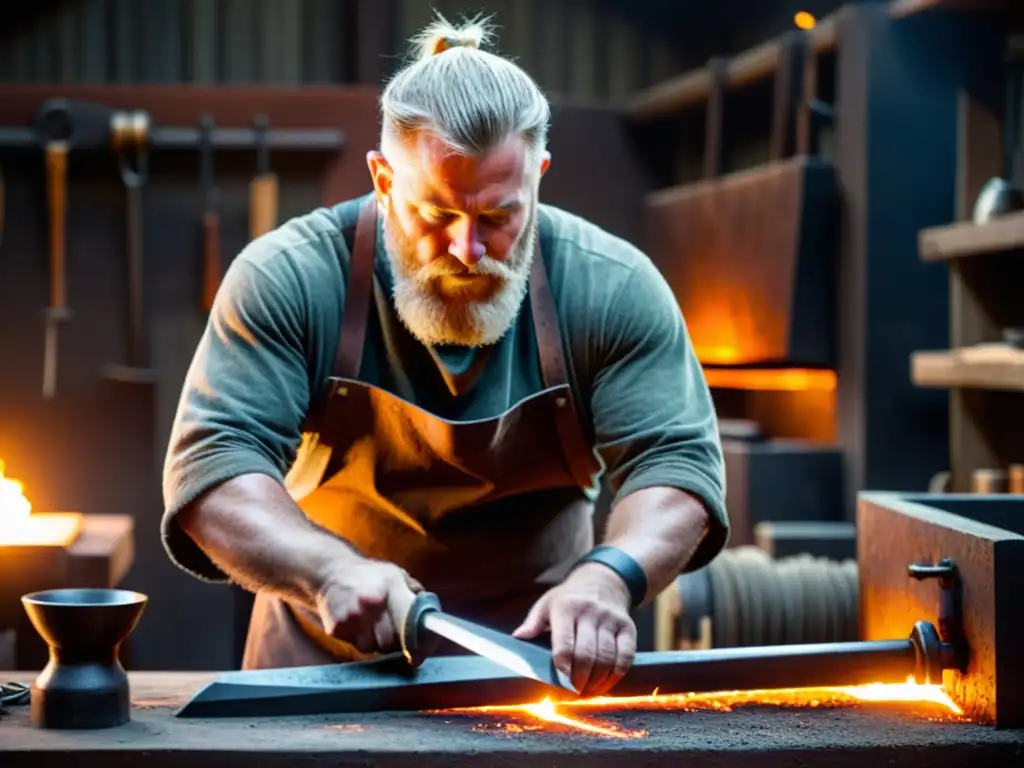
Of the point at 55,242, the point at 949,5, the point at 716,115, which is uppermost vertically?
the point at 949,5

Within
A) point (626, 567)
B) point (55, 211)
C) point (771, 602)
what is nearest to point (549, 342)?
point (626, 567)

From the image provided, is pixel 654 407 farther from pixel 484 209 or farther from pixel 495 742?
pixel 495 742

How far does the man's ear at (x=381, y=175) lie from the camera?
117 inches

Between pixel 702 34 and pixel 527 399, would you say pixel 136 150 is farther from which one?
pixel 527 399

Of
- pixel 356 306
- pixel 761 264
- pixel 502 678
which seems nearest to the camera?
pixel 502 678

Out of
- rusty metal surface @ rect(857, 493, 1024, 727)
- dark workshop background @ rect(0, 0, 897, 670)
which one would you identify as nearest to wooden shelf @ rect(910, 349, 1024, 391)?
rusty metal surface @ rect(857, 493, 1024, 727)

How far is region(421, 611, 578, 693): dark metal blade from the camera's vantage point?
2379 mm

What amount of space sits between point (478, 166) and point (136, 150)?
4123 millimetres

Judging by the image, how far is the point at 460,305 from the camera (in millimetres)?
2877

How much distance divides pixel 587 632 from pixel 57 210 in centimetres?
472

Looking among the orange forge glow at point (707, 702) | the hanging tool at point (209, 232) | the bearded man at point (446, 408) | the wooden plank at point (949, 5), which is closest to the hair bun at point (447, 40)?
the bearded man at point (446, 408)

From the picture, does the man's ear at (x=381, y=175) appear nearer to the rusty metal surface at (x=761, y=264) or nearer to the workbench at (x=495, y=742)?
the workbench at (x=495, y=742)

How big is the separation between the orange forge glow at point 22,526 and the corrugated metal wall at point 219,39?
3.31 meters

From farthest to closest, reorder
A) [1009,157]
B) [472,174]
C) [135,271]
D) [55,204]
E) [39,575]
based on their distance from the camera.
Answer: [135,271] → [55,204] → [1009,157] → [39,575] → [472,174]
